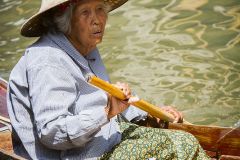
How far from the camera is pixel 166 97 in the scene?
6250 millimetres

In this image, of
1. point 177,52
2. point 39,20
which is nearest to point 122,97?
point 39,20

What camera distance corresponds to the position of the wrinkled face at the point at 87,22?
2.86 m

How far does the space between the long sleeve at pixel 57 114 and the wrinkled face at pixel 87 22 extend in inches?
17.2

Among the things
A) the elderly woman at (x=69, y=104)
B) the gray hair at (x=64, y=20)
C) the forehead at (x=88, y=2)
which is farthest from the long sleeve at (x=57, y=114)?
the forehead at (x=88, y=2)

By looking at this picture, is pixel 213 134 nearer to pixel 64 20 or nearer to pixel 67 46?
pixel 67 46

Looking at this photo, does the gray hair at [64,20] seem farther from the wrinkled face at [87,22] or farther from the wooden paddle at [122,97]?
the wooden paddle at [122,97]

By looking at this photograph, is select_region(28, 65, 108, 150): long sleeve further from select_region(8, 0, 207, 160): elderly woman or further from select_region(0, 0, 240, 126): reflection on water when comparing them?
select_region(0, 0, 240, 126): reflection on water

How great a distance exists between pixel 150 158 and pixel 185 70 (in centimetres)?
448

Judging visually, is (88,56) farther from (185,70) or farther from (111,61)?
(111,61)

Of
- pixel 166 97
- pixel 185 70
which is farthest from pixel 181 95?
pixel 185 70

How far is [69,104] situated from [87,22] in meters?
0.65

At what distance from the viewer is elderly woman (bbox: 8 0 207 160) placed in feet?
8.11

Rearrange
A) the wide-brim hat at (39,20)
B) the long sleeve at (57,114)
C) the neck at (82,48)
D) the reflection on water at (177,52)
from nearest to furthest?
the long sleeve at (57,114), the wide-brim hat at (39,20), the neck at (82,48), the reflection on water at (177,52)

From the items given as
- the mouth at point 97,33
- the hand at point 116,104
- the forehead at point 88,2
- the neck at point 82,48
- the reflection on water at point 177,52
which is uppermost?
the forehead at point 88,2
